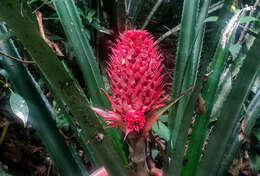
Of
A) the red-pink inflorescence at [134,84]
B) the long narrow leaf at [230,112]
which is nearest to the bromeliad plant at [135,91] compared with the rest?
the red-pink inflorescence at [134,84]

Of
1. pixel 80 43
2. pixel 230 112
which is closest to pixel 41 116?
pixel 80 43

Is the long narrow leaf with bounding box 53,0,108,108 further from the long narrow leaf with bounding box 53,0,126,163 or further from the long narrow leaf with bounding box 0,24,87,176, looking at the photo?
the long narrow leaf with bounding box 0,24,87,176

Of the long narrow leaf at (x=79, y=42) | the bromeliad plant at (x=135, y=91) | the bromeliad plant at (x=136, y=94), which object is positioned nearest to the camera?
the bromeliad plant at (x=136, y=94)

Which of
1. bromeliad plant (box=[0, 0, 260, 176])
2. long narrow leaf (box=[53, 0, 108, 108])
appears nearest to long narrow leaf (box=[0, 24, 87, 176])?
bromeliad plant (box=[0, 0, 260, 176])

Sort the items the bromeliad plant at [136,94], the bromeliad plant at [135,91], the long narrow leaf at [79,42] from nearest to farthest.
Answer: the bromeliad plant at [136,94]
the bromeliad plant at [135,91]
the long narrow leaf at [79,42]

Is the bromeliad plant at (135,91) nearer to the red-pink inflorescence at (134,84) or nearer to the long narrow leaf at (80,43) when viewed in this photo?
the red-pink inflorescence at (134,84)

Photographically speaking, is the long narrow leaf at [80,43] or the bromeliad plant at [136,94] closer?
the bromeliad plant at [136,94]

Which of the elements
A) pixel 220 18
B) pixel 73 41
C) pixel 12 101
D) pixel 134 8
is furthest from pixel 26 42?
pixel 134 8

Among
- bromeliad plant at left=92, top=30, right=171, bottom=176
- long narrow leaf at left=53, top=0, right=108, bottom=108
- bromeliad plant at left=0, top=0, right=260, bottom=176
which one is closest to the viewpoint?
bromeliad plant at left=0, top=0, right=260, bottom=176

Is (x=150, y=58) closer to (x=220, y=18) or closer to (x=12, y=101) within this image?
(x=220, y=18)
